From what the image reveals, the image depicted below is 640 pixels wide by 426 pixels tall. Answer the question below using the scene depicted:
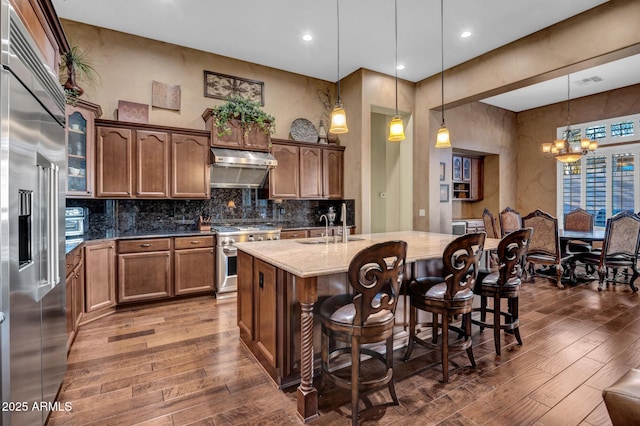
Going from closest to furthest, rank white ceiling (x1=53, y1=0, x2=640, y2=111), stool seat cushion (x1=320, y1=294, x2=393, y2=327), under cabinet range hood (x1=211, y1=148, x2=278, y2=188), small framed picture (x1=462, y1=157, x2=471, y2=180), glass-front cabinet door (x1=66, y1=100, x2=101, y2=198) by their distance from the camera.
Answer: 1. stool seat cushion (x1=320, y1=294, x2=393, y2=327)
2. glass-front cabinet door (x1=66, y1=100, x2=101, y2=198)
3. white ceiling (x1=53, y1=0, x2=640, y2=111)
4. under cabinet range hood (x1=211, y1=148, x2=278, y2=188)
5. small framed picture (x1=462, y1=157, x2=471, y2=180)

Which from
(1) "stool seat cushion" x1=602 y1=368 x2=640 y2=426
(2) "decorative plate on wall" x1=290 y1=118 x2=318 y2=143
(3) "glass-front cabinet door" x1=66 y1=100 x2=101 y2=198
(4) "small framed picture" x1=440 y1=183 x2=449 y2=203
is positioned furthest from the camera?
(4) "small framed picture" x1=440 y1=183 x2=449 y2=203

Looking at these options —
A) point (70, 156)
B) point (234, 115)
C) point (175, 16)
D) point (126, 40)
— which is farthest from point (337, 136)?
point (70, 156)

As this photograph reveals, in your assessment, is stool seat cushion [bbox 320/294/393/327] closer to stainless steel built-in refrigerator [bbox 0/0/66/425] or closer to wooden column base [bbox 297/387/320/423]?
wooden column base [bbox 297/387/320/423]

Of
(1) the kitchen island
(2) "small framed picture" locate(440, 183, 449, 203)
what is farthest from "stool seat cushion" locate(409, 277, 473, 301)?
(2) "small framed picture" locate(440, 183, 449, 203)

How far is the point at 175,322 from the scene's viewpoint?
11.2ft

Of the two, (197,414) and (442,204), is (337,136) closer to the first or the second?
(442,204)

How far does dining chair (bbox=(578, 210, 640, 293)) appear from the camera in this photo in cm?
444

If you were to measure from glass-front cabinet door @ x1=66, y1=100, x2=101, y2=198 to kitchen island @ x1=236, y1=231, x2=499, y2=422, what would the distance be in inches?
86.4

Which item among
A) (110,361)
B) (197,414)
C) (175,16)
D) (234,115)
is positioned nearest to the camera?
(197,414)

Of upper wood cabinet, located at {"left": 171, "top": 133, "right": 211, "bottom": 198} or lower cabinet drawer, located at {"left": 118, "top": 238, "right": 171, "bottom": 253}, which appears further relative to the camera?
upper wood cabinet, located at {"left": 171, "top": 133, "right": 211, "bottom": 198}

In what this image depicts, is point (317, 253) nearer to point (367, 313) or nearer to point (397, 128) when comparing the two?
point (367, 313)

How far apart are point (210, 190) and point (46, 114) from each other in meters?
3.04

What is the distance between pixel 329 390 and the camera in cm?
→ 220

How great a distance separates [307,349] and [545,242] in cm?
467
